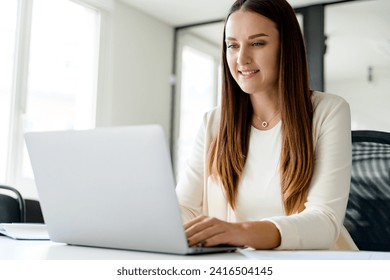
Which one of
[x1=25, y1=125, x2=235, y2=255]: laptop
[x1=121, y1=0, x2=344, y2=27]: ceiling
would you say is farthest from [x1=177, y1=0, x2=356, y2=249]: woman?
[x1=121, y1=0, x2=344, y2=27]: ceiling

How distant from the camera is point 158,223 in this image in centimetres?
73

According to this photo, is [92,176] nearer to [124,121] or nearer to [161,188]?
[161,188]

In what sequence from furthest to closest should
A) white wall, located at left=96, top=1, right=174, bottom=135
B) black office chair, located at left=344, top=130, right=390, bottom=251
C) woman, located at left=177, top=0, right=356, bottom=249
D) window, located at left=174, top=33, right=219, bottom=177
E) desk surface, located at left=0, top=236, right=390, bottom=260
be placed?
window, located at left=174, top=33, right=219, bottom=177 → white wall, located at left=96, top=1, right=174, bottom=135 → black office chair, located at left=344, top=130, right=390, bottom=251 → woman, located at left=177, top=0, right=356, bottom=249 → desk surface, located at left=0, top=236, right=390, bottom=260

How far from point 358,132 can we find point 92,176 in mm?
908

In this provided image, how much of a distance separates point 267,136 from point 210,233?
1.88 feet

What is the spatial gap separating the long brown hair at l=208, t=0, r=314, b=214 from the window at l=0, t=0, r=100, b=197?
2.38m

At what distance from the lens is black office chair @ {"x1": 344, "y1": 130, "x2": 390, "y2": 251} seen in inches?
53.6

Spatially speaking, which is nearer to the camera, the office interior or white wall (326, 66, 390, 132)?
the office interior

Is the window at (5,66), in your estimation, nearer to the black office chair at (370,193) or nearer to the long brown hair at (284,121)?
the long brown hair at (284,121)

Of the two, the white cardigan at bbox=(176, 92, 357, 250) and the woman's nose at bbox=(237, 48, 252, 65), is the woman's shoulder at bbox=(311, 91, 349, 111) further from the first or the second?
the woman's nose at bbox=(237, 48, 252, 65)

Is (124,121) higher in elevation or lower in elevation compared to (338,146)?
higher
